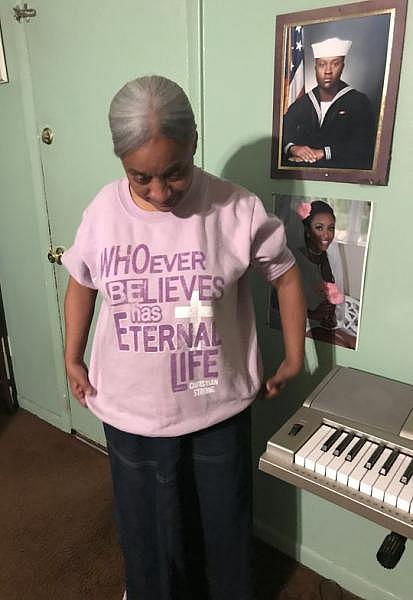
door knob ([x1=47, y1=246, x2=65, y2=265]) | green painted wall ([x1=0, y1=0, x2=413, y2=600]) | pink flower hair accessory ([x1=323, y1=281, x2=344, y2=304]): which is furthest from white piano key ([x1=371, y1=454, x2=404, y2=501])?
door knob ([x1=47, y1=246, x2=65, y2=265])

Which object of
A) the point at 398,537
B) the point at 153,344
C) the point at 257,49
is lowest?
the point at 398,537

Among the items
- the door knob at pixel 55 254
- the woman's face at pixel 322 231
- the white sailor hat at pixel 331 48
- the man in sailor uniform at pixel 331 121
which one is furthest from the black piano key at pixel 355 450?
the door knob at pixel 55 254

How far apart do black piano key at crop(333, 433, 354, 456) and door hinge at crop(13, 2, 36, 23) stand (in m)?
1.62

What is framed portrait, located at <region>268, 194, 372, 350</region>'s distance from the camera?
1222mm

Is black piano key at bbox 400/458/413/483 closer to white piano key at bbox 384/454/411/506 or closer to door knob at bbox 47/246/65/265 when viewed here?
white piano key at bbox 384/454/411/506

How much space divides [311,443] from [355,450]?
87 millimetres

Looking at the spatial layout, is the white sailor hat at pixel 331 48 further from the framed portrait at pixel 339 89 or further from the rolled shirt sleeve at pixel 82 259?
the rolled shirt sleeve at pixel 82 259

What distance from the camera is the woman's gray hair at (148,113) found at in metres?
0.86

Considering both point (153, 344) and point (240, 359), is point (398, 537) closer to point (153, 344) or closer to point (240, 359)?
point (240, 359)

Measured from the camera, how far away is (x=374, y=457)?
3.31 feet

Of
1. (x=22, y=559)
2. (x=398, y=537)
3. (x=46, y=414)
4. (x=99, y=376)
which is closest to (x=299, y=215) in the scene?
(x=99, y=376)

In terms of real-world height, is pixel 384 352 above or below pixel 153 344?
below

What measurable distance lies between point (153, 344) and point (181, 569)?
2.14ft

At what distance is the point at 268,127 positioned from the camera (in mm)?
1277
